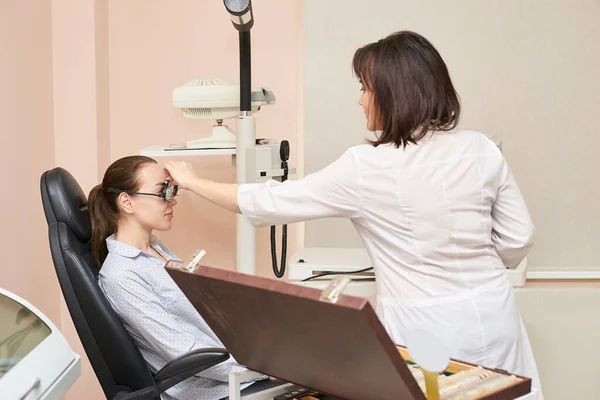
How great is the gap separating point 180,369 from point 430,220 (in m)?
0.67

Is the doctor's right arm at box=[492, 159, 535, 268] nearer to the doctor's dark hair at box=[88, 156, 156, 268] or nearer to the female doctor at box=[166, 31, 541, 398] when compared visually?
the female doctor at box=[166, 31, 541, 398]

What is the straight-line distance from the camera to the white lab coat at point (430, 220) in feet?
5.21

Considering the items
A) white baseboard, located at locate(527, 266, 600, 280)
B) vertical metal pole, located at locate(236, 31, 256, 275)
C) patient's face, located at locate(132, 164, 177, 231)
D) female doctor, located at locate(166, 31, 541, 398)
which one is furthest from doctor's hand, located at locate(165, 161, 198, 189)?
Answer: white baseboard, located at locate(527, 266, 600, 280)

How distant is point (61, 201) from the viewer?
1.92 meters

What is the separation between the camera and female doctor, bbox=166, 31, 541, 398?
1.59m

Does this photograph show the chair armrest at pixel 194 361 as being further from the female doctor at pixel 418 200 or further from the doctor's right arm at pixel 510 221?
the doctor's right arm at pixel 510 221

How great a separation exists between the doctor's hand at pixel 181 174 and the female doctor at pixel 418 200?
35 millimetres

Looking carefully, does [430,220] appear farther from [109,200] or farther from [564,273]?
[564,273]

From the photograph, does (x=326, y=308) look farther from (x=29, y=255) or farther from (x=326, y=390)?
(x=29, y=255)

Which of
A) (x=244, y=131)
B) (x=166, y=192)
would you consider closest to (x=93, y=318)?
(x=166, y=192)

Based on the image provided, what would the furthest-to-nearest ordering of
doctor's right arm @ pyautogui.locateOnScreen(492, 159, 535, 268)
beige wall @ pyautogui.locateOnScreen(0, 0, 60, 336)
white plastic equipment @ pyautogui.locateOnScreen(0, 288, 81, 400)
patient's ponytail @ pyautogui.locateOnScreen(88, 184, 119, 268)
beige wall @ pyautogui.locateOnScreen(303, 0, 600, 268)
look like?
beige wall @ pyautogui.locateOnScreen(303, 0, 600, 268), beige wall @ pyautogui.locateOnScreen(0, 0, 60, 336), patient's ponytail @ pyautogui.locateOnScreen(88, 184, 119, 268), doctor's right arm @ pyautogui.locateOnScreen(492, 159, 535, 268), white plastic equipment @ pyautogui.locateOnScreen(0, 288, 81, 400)

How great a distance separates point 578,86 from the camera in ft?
9.25

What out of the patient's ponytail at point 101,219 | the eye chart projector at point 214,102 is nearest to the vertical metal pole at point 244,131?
the eye chart projector at point 214,102

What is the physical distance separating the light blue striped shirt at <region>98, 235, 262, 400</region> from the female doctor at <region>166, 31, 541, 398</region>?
1.20 feet
